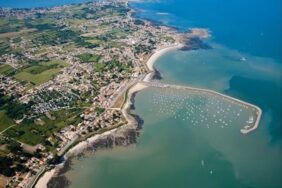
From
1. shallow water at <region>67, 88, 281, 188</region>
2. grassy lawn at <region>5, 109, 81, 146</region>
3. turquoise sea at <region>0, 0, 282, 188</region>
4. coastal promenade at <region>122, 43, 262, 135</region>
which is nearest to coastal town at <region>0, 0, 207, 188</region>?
grassy lawn at <region>5, 109, 81, 146</region>

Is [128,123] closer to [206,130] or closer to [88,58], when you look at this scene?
[206,130]

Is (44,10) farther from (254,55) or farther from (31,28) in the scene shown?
(254,55)

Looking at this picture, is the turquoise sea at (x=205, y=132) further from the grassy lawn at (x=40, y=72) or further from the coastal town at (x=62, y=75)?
the grassy lawn at (x=40, y=72)

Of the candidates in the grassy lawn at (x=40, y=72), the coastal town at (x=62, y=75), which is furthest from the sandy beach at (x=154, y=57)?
the grassy lawn at (x=40, y=72)

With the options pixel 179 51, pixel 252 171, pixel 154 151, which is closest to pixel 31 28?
pixel 179 51

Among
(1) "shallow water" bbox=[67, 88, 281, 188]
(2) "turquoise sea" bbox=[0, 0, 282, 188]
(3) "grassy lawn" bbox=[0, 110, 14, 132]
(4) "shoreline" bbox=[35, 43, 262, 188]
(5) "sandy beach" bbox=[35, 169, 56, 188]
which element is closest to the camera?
(5) "sandy beach" bbox=[35, 169, 56, 188]

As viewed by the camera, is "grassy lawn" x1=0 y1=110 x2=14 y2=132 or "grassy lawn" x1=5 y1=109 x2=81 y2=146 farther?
"grassy lawn" x1=0 y1=110 x2=14 y2=132


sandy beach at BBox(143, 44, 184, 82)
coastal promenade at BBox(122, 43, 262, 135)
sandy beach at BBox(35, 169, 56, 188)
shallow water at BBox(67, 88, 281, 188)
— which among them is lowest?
sandy beach at BBox(35, 169, 56, 188)

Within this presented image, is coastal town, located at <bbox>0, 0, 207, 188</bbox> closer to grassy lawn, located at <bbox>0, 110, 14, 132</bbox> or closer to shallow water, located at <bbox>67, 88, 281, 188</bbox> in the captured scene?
grassy lawn, located at <bbox>0, 110, 14, 132</bbox>
